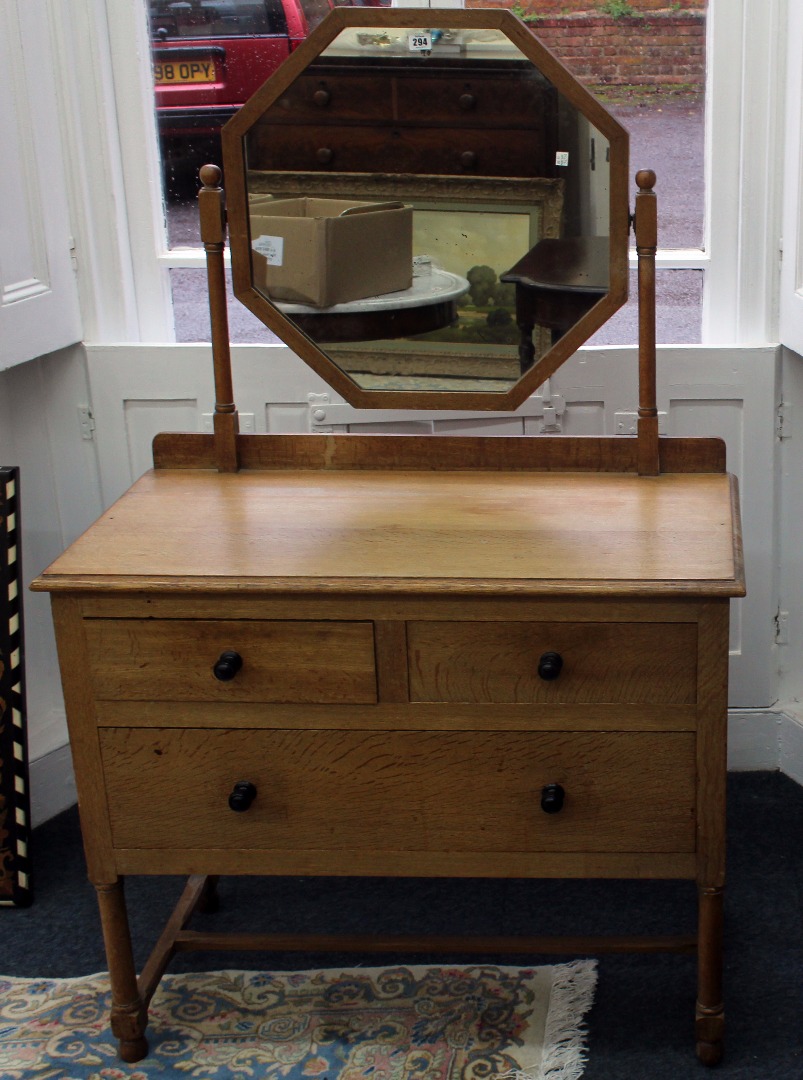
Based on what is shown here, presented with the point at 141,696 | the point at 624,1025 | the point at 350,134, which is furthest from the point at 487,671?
the point at 350,134

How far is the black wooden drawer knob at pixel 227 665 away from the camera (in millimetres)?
1995

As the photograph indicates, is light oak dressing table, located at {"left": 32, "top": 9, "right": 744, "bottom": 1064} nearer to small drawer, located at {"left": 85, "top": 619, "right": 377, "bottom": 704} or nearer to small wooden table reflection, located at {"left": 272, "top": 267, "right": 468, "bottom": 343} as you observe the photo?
small drawer, located at {"left": 85, "top": 619, "right": 377, "bottom": 704}

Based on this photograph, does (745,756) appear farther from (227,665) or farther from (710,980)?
(227,665)

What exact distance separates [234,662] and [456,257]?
83cm

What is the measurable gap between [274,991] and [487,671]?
0.86 m

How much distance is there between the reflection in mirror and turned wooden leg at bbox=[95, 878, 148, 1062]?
1029mm

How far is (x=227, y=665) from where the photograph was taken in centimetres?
200

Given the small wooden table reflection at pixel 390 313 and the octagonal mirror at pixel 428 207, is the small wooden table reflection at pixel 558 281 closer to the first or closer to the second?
the octagonal mirror at pixel 428 207

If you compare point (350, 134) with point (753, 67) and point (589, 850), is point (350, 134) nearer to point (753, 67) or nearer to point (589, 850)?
point (753, 67)

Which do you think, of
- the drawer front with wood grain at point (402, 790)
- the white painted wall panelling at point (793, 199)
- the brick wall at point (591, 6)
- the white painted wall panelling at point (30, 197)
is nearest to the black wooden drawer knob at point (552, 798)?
the drawer front with wood grain at point (402, 790)

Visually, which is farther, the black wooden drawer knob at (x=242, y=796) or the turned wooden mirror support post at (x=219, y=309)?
the turned wooden mirror support post at (x=219, y=309)

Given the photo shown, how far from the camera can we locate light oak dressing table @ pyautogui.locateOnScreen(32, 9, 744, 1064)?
6.44 ft

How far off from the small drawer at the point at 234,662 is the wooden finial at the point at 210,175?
0.81m

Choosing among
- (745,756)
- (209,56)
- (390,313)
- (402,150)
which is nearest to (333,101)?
(402,150)
